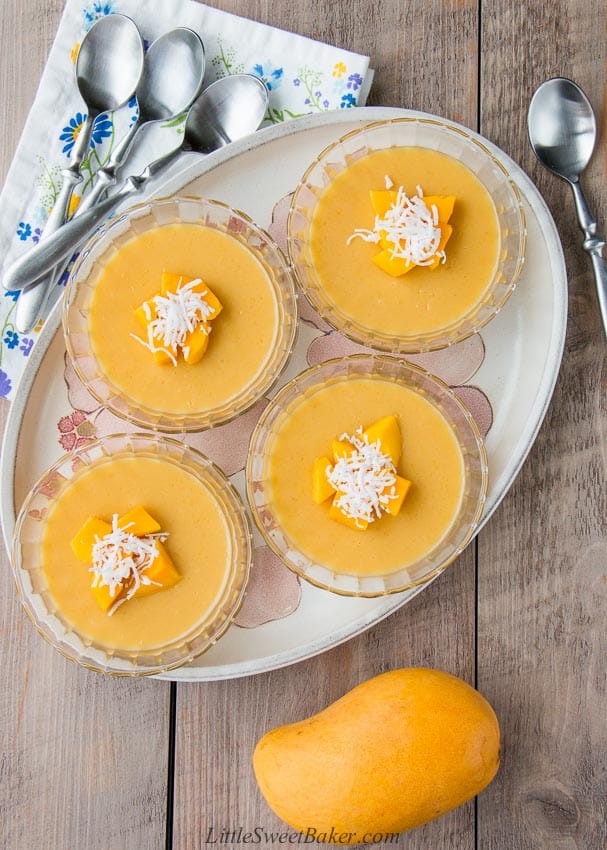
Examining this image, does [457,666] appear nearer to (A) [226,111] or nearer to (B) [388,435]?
(B) [388,435]

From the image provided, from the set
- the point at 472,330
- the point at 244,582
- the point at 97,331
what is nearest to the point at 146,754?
the point at 244,582

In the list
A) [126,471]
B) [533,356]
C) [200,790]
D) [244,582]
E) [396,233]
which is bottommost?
[200,790]

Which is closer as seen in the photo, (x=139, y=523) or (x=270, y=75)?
(x=139, y=523)

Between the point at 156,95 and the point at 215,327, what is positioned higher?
the point at 156,95

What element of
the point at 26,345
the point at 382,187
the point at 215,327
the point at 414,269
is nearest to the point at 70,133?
the point at 26,345

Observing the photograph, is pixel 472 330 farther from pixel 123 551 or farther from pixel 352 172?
pixel 123 551

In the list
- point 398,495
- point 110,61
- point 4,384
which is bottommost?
point 398,495

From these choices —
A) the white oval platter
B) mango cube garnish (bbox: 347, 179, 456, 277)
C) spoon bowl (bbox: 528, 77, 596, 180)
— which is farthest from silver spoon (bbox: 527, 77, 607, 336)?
mango cube garnish (bbox: 347, 179, 456, 277)

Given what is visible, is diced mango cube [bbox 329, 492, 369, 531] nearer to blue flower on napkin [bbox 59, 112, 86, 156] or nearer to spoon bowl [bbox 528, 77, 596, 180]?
spoon bowl [bbox 528, 77, 596, 180]
